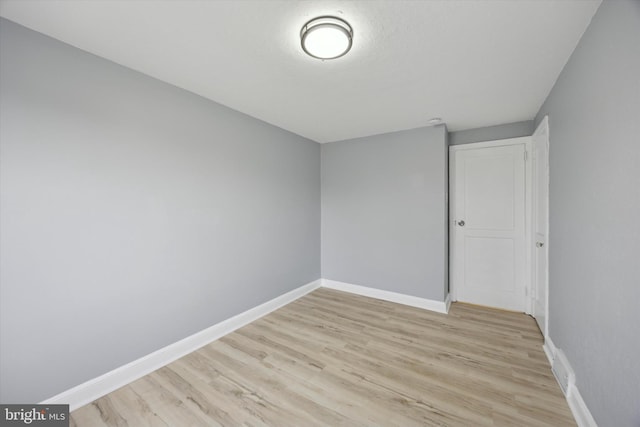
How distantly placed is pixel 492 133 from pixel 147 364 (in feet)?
15.1

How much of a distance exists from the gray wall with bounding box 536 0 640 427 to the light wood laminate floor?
46cm

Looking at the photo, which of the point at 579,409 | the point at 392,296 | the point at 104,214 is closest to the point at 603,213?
the point at 579,409

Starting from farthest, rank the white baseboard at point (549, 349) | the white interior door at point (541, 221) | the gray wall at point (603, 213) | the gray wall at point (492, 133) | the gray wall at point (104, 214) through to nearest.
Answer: the gray wall at point (492, 133) → the white interior door at point (541, 221) → the white baseboard at point (549, 349) → the gray wall at point (104, 214) → the gray wall at point (603, 213)

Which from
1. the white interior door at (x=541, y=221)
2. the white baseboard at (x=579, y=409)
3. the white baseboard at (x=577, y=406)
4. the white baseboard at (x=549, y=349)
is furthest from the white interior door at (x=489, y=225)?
the white baseboard at (x=579, y=409)

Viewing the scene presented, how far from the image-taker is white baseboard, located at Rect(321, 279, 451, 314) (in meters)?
3.28

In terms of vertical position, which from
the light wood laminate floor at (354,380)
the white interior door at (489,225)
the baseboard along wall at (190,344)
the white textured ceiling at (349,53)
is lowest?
the light wood laminate floor at (354,380)

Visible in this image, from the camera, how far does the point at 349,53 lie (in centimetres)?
174

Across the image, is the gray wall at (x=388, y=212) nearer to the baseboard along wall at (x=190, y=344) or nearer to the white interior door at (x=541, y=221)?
the baseboard along wall at (x=190, y=344)

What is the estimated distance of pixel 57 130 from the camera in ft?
5.41

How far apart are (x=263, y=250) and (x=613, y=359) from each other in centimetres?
297

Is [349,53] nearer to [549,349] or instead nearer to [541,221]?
[541,221]

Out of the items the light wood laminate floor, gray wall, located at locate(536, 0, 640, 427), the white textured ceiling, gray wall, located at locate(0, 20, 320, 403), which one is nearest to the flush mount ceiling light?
the white textured ceiling

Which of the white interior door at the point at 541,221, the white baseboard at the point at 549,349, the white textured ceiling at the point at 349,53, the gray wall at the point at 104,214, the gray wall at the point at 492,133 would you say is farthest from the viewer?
the gray wall at the point at 492,133

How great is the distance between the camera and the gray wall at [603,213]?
3.57ft
